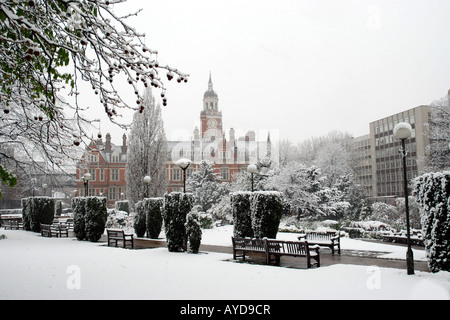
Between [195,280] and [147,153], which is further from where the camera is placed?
[147,153]

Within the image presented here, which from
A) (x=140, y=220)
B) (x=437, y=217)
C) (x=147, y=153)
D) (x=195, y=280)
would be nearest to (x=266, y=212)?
(x=195, y=280)

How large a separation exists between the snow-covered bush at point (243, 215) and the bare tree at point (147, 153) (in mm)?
18942

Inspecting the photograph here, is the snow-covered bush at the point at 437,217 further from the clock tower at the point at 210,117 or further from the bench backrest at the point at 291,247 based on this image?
the clock tower at the point at 210,117

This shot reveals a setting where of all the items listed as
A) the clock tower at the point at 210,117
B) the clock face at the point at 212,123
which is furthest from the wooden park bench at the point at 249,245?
the clock face at the point at 212,123

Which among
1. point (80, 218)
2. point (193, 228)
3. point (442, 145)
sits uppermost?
point (442, 145)

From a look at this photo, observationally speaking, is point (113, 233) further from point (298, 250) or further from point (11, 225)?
point (11, 225)

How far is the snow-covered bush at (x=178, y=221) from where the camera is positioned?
13.3 meters

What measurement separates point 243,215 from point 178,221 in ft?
8.35

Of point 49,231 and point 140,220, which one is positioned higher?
point 140,220

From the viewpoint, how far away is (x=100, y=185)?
56188 mm

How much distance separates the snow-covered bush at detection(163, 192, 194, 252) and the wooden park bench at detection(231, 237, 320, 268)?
2489mm

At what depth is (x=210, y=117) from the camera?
78688mm
